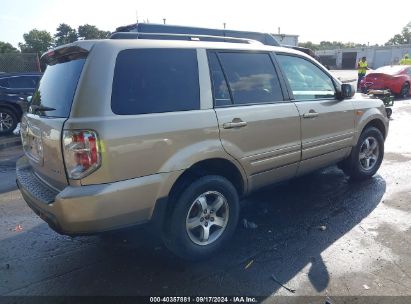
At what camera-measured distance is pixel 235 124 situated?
3.16 meters

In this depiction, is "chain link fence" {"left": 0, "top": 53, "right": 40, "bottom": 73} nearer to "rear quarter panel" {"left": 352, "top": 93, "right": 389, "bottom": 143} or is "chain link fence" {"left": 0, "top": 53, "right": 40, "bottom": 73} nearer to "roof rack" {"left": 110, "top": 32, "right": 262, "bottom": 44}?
"roof rack" {"left": 110, "top": 32, "right": 262, "bottom": 44}

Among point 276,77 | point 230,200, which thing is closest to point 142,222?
point 230,200

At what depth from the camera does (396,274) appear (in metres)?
2.88

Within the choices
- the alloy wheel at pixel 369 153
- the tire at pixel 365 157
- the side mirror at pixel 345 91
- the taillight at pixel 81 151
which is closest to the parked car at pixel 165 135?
the taillight at pixel 81 151

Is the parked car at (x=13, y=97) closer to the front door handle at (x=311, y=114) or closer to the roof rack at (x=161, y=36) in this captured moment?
the roof rack at (x=161, y=36)

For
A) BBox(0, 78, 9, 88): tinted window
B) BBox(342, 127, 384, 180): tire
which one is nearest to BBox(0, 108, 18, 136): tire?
BBox(0, 78, 9, 88): tinted window

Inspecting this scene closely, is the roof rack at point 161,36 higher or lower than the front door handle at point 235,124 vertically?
higher

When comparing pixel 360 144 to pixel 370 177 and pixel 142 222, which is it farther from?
pixel 142 222

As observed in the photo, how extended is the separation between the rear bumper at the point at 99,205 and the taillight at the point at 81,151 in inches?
5.2

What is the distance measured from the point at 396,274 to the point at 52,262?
3116mm

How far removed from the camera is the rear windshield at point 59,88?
2.60 metres

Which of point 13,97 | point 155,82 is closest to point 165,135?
point 155,82

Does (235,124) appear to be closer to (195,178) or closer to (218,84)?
(218,84)

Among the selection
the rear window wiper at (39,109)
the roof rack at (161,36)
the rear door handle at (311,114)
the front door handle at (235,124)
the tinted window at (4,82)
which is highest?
the roof rack at (161,36)
